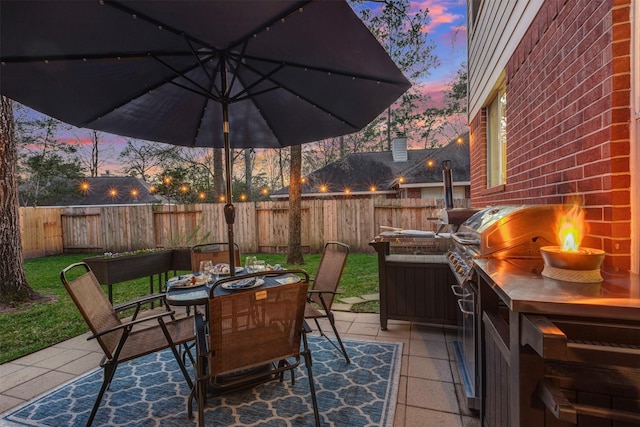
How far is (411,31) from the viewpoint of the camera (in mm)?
7988

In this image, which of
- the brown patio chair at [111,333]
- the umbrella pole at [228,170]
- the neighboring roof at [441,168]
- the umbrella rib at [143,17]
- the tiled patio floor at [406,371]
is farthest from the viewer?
the neighboring roof at [441,168]

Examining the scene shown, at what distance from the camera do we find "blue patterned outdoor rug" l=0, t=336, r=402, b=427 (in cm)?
207

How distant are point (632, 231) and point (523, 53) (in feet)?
6.20

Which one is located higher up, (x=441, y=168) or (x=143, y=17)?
(x=441, y=168)

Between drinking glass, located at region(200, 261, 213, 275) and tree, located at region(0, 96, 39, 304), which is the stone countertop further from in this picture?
tree, located at region(0, 96, 39, 304)

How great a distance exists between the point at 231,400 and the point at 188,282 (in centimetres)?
99

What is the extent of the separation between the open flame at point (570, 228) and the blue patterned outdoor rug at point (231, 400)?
5.00 feet

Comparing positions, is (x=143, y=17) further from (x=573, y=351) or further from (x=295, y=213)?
(x=295, y=213)

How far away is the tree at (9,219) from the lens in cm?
465

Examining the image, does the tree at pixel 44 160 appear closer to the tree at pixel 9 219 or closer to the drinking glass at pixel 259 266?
the tree at pixel 9 219

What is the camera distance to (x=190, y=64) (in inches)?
110

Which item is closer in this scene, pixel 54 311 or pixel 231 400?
pixel 231 400

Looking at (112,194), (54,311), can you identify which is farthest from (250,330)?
(112,194)

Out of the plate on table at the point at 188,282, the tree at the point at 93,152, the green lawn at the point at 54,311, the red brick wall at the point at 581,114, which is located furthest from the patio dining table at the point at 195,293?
the tree at the point at 93,152
